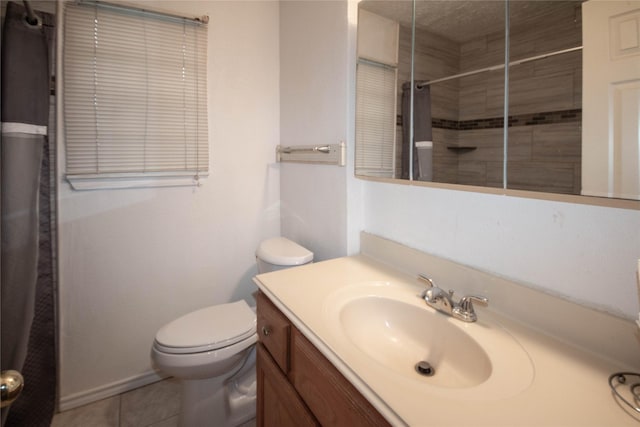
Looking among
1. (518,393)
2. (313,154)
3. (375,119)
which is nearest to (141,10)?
(313,154)

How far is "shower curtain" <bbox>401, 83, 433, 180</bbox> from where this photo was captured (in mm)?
1150

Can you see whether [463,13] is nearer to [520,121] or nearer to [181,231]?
[520,121]

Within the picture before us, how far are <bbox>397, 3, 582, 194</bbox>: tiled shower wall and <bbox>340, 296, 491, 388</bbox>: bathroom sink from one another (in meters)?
0.43

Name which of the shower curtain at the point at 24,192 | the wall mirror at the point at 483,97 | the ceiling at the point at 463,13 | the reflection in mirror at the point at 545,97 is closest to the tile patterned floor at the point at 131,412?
the shower curtain at the point at 24,192

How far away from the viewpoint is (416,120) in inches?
46.8

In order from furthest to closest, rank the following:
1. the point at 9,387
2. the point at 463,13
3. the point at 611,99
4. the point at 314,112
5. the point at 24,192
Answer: the point at 314,112, the point at 24,192, the point at 463,13, the point at 611,99, the point at 9,387

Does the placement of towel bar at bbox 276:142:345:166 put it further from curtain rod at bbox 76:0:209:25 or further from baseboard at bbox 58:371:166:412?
baseboard at bbox 58:371:166:412

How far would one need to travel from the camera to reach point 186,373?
1357mm

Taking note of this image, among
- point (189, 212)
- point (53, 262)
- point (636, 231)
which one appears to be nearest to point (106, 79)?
point (189, 212)

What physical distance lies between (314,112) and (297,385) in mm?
1262

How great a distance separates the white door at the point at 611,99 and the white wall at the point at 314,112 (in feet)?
2.86

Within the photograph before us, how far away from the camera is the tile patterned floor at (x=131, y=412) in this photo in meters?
1.59

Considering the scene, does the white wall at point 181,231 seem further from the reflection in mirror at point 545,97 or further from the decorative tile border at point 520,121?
the reflection in mirror at point 545,97

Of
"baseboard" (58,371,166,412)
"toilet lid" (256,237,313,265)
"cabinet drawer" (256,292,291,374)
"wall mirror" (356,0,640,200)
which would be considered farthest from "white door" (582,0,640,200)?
"baseboard" (58,371,166,412)
